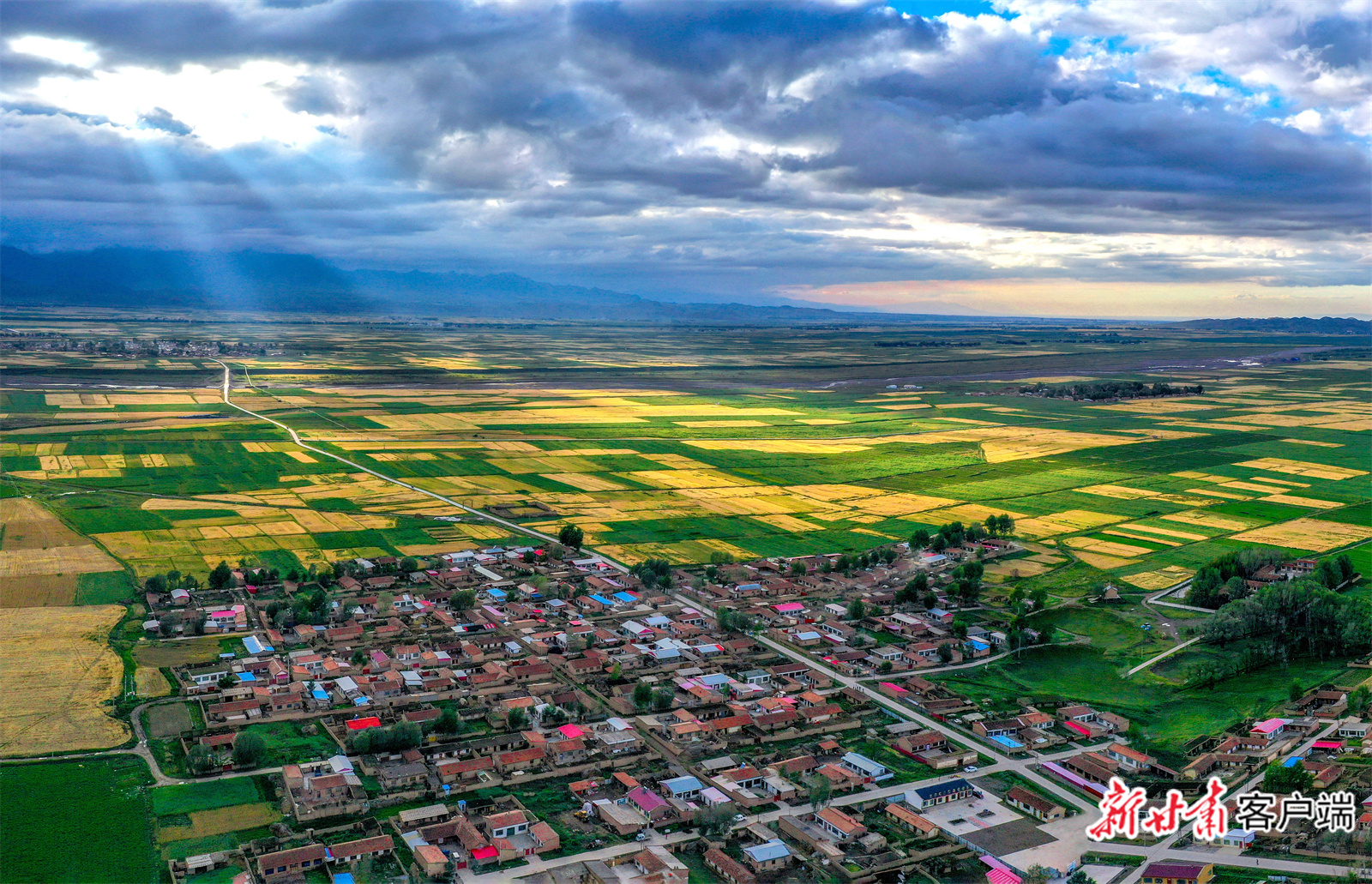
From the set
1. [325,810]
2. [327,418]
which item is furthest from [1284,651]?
[327,418]

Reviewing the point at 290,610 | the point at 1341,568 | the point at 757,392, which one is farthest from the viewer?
the point at 757,392

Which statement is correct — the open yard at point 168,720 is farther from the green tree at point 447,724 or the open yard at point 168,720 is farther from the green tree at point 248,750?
the green tree at point 447,724

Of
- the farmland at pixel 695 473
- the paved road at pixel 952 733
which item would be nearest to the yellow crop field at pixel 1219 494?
the farmland at pixel 695 473

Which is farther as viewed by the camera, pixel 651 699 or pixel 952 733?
pixel 651 699

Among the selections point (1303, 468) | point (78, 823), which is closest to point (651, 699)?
point (78, 823)

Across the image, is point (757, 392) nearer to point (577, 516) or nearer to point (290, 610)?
point (577, 516)

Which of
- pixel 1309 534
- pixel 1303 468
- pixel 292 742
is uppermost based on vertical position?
pixel 1303 468

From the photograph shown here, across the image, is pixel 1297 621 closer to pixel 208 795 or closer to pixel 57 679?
pixel 208 795
